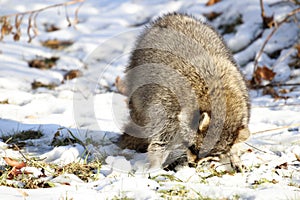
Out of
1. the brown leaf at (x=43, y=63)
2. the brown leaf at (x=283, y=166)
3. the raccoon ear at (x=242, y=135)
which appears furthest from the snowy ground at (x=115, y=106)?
the raccoon ear at (x=242, y=135)

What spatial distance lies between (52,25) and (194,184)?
664cm

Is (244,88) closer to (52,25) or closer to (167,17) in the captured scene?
(167,17)

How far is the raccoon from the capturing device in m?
3.78

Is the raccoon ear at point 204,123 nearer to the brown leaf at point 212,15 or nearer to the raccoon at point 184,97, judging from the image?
the raccoon at point 184,97

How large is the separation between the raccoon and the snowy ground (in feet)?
0.67

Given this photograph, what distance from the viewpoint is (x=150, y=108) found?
4176 millimetres

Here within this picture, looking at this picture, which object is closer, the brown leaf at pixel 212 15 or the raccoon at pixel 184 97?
the raccoon at pixel 184 97

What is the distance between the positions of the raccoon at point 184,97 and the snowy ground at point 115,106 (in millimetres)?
205

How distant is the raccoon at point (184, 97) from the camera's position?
3775 millimetres

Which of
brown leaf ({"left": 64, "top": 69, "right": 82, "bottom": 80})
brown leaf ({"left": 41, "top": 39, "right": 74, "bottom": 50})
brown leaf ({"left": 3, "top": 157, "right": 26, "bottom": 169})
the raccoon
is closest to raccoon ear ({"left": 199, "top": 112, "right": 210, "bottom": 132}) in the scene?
the raccoon

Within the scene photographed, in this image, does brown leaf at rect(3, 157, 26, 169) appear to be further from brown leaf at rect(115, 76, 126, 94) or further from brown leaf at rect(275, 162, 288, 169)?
brown leaf at rect(115, 76, 126, 94)

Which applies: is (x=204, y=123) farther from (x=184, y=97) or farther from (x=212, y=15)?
(x=212, y=15)

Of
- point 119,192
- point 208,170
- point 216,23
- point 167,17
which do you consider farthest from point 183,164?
point 216,23

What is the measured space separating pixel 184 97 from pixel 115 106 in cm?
243
